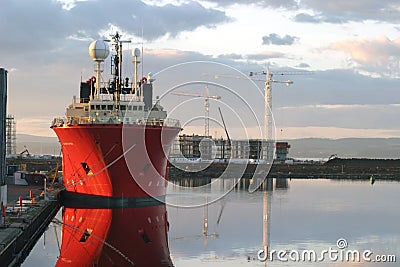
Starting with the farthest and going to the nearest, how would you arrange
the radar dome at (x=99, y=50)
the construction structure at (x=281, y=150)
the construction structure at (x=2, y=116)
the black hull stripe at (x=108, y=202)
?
1. the construction structure at (x=281, y=150)
2. the radar dome at (x=99, y=50)
3. the black hull stripe at (x=108, y=202)
4. the construction structure at (x=2, y=116)

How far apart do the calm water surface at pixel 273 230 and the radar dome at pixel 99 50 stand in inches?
477

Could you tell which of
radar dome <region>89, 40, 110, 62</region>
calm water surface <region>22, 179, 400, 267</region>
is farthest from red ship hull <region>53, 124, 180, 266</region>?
radar dome <region>89, 40, 110, 62</region>

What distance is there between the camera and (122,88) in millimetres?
48281

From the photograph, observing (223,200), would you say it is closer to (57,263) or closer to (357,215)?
(357,215)

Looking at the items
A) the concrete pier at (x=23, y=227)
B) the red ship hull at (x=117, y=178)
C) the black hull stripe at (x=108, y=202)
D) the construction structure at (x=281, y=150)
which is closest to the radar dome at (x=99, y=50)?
the red ship hull at (x=117, y=178)

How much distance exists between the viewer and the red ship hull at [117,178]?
34562 millimetres

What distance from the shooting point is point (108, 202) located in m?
40.4

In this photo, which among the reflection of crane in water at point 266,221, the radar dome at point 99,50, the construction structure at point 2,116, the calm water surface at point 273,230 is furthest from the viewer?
the radar dome at point 99,50

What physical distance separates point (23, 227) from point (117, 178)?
12373mm

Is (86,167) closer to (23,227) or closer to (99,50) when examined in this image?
(99,50)

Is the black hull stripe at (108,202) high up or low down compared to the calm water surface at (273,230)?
up

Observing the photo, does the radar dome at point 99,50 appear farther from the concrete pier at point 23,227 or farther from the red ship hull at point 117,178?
the concrete pier at point 23,227

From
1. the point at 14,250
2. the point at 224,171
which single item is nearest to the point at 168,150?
the point at 14,250

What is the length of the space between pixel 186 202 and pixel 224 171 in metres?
52.3
